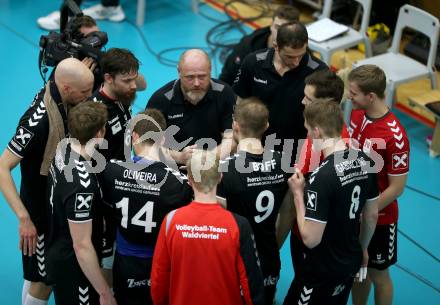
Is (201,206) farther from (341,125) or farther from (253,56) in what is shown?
(253,56)

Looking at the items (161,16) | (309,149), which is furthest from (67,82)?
(161,16)

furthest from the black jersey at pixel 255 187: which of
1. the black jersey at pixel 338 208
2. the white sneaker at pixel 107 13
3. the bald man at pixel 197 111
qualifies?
the white sneaker at pixel 107 13

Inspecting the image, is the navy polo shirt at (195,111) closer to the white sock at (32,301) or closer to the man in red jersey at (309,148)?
the man in red jersey at (309,148)

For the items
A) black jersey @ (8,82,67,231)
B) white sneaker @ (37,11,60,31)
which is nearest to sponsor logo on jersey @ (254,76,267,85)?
black jersey @ (8,82,67,231)

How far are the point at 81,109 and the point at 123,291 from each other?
1.05 m

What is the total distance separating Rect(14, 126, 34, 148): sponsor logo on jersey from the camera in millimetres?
3992

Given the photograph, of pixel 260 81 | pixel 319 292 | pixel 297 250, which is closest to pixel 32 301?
pixel 297 250

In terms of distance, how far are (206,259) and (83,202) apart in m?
0.72

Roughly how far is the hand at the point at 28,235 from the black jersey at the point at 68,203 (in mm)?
254

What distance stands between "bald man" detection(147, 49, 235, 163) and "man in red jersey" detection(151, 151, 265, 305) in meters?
1.21

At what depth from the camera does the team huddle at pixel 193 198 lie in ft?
11.3

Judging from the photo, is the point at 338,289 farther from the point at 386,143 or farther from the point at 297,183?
the point at 386,143

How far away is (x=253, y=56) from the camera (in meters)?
5.11

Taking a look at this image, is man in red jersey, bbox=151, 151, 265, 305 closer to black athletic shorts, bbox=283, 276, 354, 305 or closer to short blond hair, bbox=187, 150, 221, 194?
short blond hair, bbox=187, 150, 221, 194
